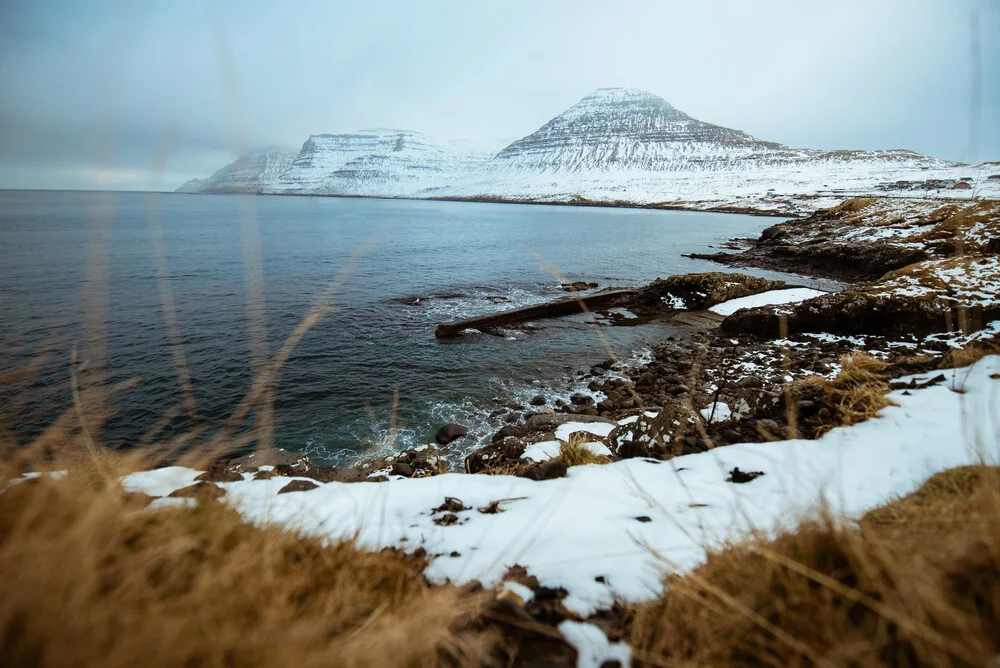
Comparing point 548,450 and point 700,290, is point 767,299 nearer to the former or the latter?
point 700,290

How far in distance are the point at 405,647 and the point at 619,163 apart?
21330 centimetres

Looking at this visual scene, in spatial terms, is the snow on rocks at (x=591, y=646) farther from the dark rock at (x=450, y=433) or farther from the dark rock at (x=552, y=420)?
the dark rock at (x=450, y=433)

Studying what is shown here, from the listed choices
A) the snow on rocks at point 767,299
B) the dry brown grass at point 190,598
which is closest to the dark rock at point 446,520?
the dry brown grass at point 190,598

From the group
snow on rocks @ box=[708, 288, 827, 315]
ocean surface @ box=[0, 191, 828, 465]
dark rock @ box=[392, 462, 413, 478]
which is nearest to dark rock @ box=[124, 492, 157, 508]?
ocean surface @ box=[0, 191, 828, 465]

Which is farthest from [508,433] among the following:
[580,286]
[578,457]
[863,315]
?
[580,286]

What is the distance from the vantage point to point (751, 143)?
18512cm

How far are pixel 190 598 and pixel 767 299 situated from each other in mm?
18580

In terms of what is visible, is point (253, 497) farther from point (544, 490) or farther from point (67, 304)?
point (67, 304)

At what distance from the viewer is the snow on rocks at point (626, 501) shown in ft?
6.78

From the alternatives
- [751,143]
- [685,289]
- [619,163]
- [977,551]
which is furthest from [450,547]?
[751,143]

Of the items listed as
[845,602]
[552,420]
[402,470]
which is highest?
[845,602]

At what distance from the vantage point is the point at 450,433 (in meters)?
8.52

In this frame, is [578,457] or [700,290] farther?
[700,290]

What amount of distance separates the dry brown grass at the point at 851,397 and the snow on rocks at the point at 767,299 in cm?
1114
